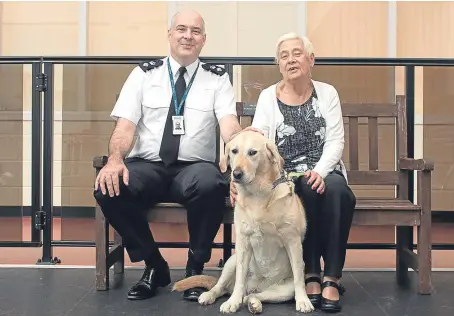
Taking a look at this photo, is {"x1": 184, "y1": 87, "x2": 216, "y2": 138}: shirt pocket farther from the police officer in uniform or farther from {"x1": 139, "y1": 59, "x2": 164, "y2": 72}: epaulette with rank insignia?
{"x1": 139, "y1": 59, "x2": 164, "y2": 72}: epaulette with rank insignia

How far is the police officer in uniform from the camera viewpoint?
2695mm

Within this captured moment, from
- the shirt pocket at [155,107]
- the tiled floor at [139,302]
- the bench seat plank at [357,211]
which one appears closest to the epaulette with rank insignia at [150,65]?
the shirt pocket at [155,107]

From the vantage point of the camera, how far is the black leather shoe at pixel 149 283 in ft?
8.89

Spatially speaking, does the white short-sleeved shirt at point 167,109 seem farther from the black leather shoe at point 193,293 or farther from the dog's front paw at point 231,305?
the dog's front paw at point 231,305

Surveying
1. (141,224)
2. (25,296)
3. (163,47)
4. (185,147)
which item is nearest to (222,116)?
(185,147)

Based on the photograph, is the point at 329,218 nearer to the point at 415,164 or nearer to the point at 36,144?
the point at 415,164

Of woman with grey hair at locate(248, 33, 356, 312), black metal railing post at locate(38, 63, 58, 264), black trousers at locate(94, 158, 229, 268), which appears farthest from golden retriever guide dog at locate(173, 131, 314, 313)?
black metal railing post at locate(38, 63, 58, 264)

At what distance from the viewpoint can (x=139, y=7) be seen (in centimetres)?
629

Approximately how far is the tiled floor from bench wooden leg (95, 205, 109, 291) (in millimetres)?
55

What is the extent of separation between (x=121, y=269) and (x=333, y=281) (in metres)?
1.37

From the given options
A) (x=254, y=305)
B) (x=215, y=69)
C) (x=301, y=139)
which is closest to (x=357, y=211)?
(x=301, y=139)

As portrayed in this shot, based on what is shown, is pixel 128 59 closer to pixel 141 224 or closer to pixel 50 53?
pixel 141 224

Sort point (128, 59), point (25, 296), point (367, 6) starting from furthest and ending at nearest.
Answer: point (367, 6) → point (128, 59) → point (25, 296)

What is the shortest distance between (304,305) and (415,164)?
1041 mm
